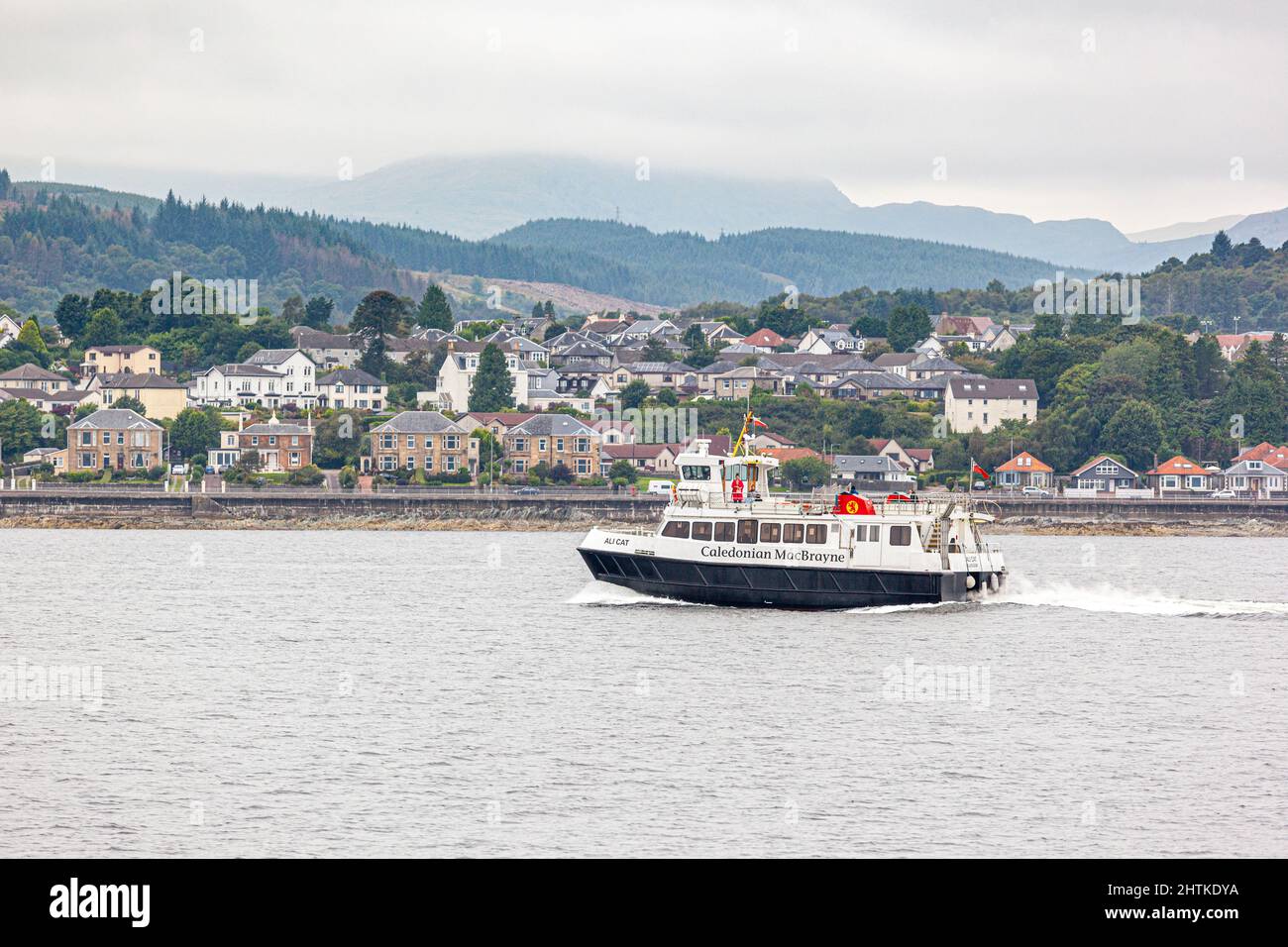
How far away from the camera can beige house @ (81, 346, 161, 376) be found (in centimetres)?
16112

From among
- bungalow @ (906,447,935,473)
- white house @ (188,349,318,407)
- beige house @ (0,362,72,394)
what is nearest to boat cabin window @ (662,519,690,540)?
bungalow @ (906,447,935,473)

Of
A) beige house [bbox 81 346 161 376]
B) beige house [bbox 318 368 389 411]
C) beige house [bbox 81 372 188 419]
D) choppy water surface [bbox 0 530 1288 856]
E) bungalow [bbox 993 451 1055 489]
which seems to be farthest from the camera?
beige house [bbox 81 346 161 376]

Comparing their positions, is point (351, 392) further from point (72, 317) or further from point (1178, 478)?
point (1178, 478)

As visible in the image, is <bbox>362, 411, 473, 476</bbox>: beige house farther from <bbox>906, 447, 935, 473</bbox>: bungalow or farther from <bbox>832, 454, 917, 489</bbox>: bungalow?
<bbox>906, 447, 935, 473</bbox>: bungalow

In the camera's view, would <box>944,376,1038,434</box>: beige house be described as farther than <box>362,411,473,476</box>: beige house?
Yes

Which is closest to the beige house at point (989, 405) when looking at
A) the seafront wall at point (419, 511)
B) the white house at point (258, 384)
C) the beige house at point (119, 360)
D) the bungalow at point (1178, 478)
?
the bungalow at point (1178, 478)

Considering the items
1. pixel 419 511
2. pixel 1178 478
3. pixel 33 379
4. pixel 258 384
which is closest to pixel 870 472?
pixel 1178 478

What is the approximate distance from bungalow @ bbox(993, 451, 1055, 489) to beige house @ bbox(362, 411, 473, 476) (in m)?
41.2

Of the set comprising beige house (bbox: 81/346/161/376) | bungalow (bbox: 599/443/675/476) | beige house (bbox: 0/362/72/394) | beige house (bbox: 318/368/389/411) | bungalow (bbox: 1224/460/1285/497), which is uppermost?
beige house (bbox: 81/346/161/376)

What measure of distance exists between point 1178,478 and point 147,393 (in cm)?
8551

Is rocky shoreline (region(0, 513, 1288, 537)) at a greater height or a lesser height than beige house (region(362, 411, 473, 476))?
lesser

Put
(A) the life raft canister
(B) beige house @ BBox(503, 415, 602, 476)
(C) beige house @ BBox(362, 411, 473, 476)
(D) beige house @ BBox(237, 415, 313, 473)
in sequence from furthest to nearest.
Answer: (D) beige house @ BBox(237, 415, 313, 473), (B) beige house @ BBox(503, 415, 602, 476), (C) beige house @ BBox(362, 411, 473, 476), (A) the life raft canister

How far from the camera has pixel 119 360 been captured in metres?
161

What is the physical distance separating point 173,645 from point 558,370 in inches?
5155
